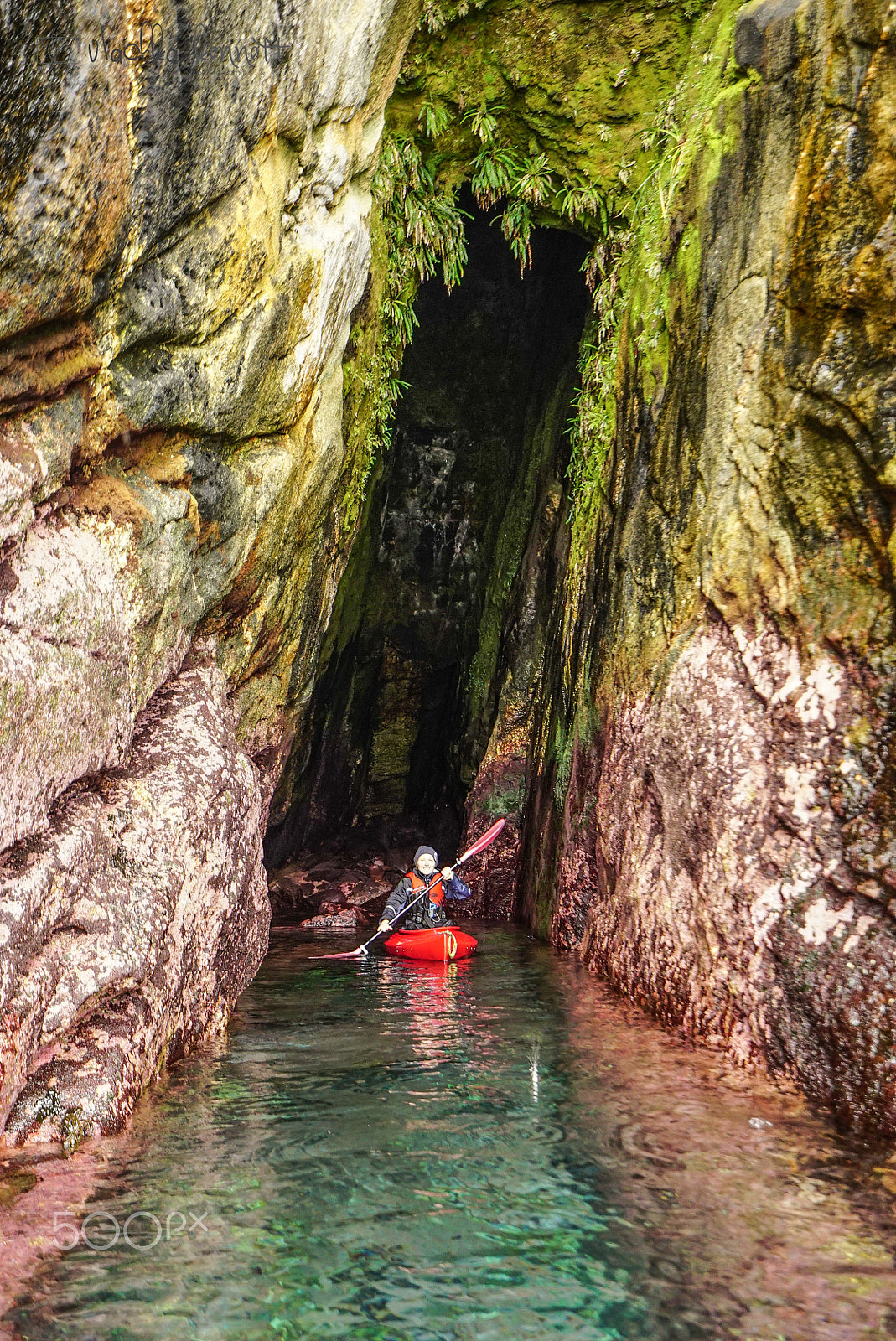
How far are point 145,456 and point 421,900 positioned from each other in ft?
19.7

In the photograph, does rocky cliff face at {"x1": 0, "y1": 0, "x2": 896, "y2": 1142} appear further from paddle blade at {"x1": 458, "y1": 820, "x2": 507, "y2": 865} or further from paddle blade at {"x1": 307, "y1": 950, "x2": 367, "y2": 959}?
paddle blade at {"x1": 307, "y1": 950, "x2": 367, "y2": 959}

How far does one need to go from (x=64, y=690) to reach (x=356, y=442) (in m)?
5.71

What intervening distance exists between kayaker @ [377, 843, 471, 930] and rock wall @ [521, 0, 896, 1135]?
2435 mm

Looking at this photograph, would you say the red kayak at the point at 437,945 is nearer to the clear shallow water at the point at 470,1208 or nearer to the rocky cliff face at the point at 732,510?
the rocky cliff face at the point at 732,510

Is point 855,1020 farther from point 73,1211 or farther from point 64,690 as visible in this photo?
point 64,690

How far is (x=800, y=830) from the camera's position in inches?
227

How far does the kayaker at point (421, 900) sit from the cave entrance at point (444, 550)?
3288 mm

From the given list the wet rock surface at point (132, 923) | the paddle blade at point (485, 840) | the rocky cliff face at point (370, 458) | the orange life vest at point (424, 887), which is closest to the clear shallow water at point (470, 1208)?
the wet rock surface at point (132, 923)

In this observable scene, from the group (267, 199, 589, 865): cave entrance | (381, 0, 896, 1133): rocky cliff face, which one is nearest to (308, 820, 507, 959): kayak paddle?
(381, 0, 896, 1133): rocky cliff face

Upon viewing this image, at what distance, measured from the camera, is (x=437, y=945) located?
9.70 m

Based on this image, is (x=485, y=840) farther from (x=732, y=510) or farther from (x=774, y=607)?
(x=774, y=607)

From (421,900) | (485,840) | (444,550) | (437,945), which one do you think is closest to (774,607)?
(437,945)

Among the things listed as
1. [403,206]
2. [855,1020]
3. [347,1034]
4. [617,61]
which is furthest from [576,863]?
[617,61]

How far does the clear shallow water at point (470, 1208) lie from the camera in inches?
128
